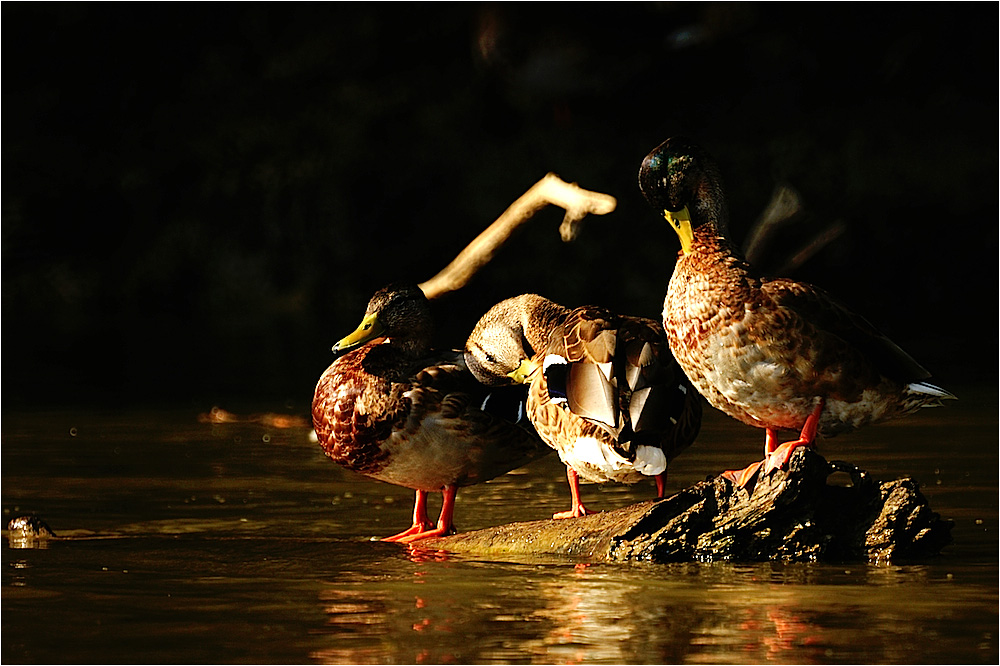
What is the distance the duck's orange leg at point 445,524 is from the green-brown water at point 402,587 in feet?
0.45

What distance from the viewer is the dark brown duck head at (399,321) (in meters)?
6.61

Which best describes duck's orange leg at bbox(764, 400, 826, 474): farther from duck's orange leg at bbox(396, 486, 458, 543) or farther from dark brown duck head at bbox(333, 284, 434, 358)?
dark brown duck head at bbox(333, 284, 434, 358)

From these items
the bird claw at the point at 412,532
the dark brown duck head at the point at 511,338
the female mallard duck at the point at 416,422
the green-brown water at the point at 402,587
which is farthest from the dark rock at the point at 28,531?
the dark brown duck head at the point at 511,338

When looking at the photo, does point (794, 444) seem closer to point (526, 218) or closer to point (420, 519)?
point (420, 519)

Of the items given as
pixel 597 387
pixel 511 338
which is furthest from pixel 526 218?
pixel 597 387

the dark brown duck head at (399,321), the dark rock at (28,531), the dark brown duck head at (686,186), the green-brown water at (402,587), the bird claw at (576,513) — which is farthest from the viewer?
A: the dark brown duck head at (399,321)

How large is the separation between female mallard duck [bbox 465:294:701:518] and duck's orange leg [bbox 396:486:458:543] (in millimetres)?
414

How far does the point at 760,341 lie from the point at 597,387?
555 millimetres

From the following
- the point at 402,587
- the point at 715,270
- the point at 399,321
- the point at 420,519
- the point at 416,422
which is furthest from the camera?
the point at 399,321

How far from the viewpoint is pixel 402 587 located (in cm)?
514

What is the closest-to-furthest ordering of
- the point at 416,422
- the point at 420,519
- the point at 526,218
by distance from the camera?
the point at 416,422 < the point at 420,519 < the point at 526,218

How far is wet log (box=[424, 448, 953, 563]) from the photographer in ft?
18.0

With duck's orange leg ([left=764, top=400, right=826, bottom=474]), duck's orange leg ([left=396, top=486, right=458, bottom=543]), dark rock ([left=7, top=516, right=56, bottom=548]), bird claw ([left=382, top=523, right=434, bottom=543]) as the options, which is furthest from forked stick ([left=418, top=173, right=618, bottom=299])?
dark rock ([left=7, top=516, right=56, bottom=548])

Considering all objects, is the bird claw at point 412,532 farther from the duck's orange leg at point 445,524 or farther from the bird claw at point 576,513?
the bird claw at point 576,513
